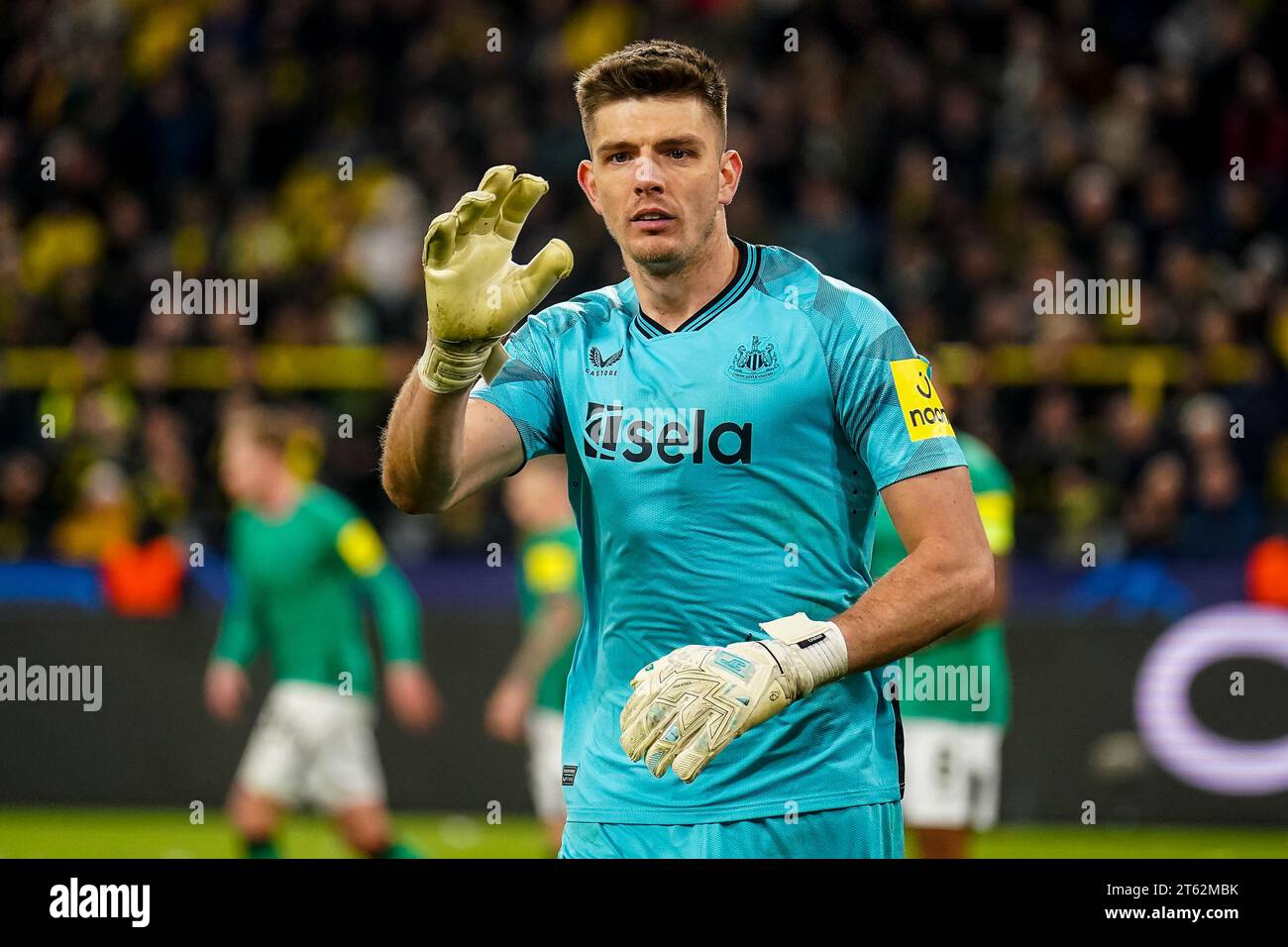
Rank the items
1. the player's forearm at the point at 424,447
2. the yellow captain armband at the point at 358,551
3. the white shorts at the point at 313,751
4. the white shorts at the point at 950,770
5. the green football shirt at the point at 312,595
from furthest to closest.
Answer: the yellow captain armband at the point at 358,551, the green football shirt at the point at 312,595, the white shorts at the point at 313,751, the white shorts at the point at 950,770, the player's forearm at the point at 424,447

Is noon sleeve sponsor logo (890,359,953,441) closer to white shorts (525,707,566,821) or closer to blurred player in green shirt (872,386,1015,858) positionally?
blurred player in green shirt (872,386,1015,858)

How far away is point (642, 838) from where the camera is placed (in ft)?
14.3

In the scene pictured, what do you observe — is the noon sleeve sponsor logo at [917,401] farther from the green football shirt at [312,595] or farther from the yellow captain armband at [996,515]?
the green football shirt at [312,595]

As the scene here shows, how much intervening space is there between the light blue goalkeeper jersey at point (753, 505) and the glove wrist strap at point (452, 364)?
0.33m

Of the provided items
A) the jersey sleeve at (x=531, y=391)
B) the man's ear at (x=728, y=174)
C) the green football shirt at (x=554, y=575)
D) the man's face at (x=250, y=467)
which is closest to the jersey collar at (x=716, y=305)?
the man's ear at (x=728, y=174)

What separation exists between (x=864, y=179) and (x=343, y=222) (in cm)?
412

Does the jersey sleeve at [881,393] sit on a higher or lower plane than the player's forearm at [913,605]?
higher

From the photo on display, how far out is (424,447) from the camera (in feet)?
14.3

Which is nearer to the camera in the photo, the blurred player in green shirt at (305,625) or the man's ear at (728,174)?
the man's ear at (728,174)

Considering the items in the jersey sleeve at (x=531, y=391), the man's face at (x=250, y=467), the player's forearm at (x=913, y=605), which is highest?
the man's face at (x=250, y=467)

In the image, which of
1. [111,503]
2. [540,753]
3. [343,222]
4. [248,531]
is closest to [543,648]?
[540,753]

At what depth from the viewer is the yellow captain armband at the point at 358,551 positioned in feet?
32.6

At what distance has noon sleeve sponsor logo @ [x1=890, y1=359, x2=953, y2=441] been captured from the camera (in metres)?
4.26

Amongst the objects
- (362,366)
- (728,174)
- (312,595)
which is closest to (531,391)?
(728,174)
